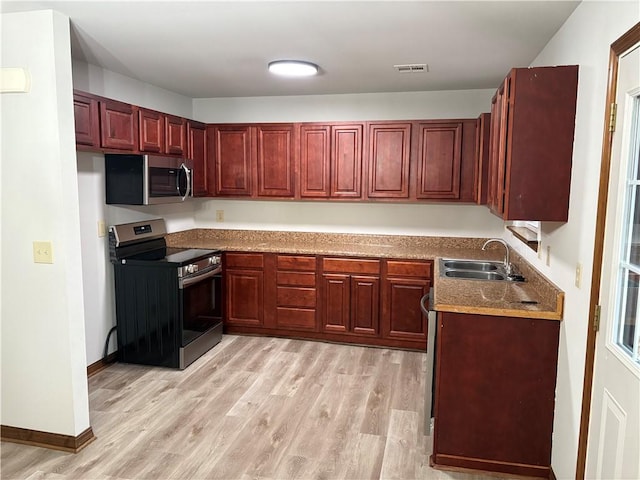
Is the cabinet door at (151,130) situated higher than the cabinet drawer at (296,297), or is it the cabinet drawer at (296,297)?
the cabinet door at (151,130)

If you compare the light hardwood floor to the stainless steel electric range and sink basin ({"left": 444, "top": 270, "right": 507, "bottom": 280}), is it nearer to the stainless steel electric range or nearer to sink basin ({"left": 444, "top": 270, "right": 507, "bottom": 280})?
the stainless steel electric range

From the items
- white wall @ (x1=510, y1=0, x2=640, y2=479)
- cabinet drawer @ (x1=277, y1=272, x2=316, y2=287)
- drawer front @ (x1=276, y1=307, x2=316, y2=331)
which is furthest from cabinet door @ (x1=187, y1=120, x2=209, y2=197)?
white wall @ (x1=510, y1=0, x2=640, y2=479)

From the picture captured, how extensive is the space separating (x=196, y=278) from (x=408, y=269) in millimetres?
1827

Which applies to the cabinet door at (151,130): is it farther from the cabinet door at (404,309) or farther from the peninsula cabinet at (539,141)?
the peninsula cabinet at (539,141)

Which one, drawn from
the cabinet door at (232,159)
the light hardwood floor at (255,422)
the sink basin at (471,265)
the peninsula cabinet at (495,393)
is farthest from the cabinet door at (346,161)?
the peninsula cabinet at (495,393)

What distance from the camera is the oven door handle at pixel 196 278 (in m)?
3.64

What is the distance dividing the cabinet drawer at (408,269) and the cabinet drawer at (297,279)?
28.4 inches

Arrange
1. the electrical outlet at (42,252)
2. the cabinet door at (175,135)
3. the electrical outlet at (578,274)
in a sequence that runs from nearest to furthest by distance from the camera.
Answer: the electrical outlet at (578,274)
the electrical outlet at (42,252)
the cabinet door at (175,135)

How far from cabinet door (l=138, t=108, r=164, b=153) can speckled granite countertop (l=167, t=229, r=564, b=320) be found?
105 centimetres

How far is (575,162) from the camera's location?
2178 millimetres

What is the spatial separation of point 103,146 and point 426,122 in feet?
8.85

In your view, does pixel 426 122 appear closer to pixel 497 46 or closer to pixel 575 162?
pixel 497 46

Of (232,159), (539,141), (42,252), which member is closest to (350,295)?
(232,159)

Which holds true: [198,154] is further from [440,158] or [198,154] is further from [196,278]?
[440,158]
